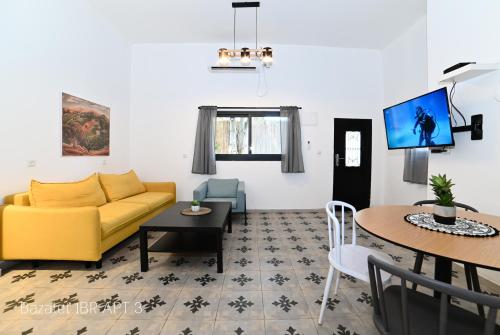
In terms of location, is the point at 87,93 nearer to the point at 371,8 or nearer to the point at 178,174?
the point at 178,174

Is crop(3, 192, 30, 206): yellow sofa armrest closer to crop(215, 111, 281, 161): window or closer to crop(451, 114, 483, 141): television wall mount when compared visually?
crop(215, 111, 281, 161): window

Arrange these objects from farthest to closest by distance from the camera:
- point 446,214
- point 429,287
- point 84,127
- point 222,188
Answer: point 222,188 < point 84,127 < point 446,214 < point 429,287

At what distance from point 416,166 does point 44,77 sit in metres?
5.37

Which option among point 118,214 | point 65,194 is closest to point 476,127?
point 118,214

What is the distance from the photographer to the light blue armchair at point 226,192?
3.80 metres

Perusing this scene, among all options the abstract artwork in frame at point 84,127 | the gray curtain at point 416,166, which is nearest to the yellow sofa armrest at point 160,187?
the abstract artwork in frame at point 84,127

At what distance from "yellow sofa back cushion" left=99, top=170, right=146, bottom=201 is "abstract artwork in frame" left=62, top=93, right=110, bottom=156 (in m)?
0.50

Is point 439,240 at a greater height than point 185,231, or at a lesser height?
greater

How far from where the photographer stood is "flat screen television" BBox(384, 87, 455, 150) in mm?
2244

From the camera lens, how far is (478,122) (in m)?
2.15

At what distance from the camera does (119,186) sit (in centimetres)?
353

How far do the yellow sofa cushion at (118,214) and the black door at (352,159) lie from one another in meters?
3.67

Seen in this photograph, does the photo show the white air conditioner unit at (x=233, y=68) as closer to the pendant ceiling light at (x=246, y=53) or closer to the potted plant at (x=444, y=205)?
the pendant ceiling light at (x=246, y=53)

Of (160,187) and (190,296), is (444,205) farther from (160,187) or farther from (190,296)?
(160,187)
